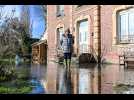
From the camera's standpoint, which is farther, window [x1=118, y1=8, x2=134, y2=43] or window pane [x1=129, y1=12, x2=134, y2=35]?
window pane [x1=129, y1=12, x2=134, y2=35]

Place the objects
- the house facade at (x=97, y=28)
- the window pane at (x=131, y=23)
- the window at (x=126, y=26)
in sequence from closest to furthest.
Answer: the window at (x=126, y=26) → the window pane at (x=131, y=23) → the house facade at (x=97, y=28)

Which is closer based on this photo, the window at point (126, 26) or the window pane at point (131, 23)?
the window at point (126, 26)

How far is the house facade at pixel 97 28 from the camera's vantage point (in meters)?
20.6

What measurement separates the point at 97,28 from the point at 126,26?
257cm

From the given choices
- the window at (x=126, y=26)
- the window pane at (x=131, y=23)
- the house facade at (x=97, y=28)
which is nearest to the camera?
the window at (x=126, y=26)

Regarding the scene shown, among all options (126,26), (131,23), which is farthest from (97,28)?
(131,23)

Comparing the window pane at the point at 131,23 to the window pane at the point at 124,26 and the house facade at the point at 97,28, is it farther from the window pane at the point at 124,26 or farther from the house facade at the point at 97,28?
the window pane at the point at 124,26

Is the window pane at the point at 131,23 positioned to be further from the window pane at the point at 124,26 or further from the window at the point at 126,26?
the window pane at the point at 124,26

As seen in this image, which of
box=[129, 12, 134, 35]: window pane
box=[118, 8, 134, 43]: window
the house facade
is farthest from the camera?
the house facade

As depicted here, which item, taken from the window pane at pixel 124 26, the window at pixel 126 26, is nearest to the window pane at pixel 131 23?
the window at pixel 126 26

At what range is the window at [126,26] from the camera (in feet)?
66.2

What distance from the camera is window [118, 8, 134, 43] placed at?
20172mm

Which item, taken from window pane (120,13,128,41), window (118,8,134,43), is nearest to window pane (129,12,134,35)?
window (118,8,134,43)

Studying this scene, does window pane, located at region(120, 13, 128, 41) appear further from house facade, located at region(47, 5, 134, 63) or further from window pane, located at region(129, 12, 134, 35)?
window pane, located at region(129, 12, 134, 35)
